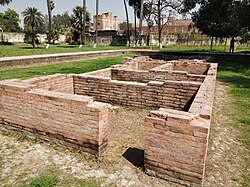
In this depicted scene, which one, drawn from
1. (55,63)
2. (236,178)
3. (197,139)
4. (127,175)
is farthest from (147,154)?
(55,63)

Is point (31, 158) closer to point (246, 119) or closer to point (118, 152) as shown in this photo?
point (118, 152)

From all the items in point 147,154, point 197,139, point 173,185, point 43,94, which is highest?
point 43,94

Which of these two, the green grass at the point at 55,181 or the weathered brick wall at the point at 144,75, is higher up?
the weathered brick wall at the point at 144,75

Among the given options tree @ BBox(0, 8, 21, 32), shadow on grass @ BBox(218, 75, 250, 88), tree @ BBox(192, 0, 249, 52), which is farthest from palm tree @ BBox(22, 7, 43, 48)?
shadow on grass @ BBox(218, 75, 250, 88)

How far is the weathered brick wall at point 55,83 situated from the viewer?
4918 millimetres

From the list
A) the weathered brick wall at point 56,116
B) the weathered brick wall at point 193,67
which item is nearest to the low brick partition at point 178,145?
the weathered brick wall at point 56,116

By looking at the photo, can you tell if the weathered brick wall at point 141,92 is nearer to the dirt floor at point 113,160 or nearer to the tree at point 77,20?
the dirt floor at point 113,160

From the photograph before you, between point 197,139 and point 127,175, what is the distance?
98 cm

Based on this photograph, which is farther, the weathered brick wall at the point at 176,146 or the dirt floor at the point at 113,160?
the dirt floor at the point at 113,160

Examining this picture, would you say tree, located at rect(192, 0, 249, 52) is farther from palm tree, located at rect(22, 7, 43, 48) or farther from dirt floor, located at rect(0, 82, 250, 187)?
palm tree, located at rect(22, 7, 43, 48)

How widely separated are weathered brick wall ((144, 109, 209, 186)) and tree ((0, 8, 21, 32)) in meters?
54.4

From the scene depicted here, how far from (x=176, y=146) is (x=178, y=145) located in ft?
0.09

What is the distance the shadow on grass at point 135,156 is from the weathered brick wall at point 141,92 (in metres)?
2.12

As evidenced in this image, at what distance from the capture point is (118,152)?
132 inches
